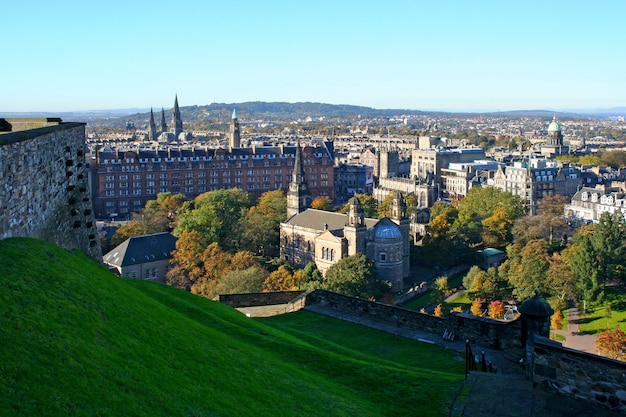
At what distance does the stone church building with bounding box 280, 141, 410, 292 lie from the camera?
64812 mm

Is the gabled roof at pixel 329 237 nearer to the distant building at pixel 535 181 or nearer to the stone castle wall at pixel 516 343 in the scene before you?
the stone castle wall at pixel 516 343

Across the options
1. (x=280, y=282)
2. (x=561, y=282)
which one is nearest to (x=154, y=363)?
(x=280, y=282)

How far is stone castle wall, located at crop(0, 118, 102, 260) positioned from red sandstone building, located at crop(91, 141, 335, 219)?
82.9 m

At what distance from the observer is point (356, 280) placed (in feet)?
181

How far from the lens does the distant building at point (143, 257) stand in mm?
62719

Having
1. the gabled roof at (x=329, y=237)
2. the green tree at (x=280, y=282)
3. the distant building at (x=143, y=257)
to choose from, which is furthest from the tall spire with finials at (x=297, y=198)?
the green tree at (x=280, y=282)

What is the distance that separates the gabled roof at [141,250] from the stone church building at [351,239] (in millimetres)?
12047

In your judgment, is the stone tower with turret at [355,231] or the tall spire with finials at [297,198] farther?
the tall spire with finials at [297,198]

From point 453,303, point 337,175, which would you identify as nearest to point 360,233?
point 453,303

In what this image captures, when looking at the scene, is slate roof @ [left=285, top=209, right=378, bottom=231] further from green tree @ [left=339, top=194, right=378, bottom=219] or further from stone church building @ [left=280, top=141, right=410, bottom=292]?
green tree @ [left=339, top=194, right=378, bottom=219]

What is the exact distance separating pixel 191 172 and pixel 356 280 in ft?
201

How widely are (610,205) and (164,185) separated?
201ft

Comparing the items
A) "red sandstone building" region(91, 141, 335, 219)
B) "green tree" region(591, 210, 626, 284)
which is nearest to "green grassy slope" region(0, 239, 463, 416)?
"green tree" region(591, 210, 626, 284)

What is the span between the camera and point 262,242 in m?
72.3
